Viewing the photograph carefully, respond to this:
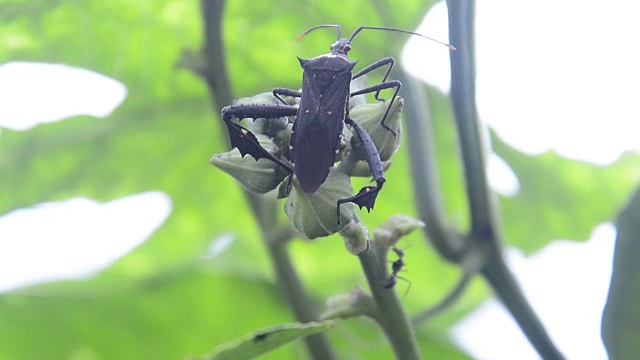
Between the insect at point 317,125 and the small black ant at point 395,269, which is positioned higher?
the insect at point 317,125

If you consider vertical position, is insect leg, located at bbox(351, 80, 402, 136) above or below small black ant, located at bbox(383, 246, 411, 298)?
above

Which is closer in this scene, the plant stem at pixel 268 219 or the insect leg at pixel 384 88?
the insect leg at pixel 384 88

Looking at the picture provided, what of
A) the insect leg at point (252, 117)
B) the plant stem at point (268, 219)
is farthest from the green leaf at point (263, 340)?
the plant stem at point (268, 219)

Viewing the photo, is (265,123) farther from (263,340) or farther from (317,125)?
(263,340)

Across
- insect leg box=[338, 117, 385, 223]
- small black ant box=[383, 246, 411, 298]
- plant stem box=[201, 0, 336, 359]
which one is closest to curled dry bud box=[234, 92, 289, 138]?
insect leg box=[338, 117, 385, 223]

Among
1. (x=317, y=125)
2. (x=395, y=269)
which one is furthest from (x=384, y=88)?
(x=395, y=269)

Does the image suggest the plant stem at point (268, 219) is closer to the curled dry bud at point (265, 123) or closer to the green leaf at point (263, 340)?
the curled dry bud at point (265, 123)

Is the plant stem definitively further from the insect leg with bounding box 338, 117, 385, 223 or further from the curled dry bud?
the insect leg with bounding box 338, 117, 385, 223

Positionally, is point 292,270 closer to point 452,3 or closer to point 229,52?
point 229,52
